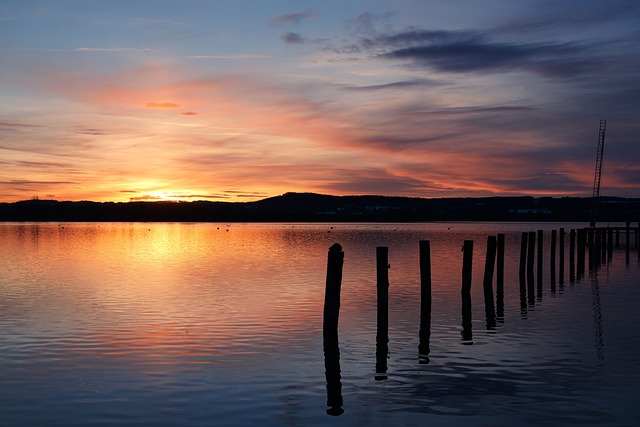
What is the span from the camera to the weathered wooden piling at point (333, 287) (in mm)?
17969

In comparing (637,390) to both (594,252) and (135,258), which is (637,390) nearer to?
(594,252)

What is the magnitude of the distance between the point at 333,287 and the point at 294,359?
2346 millimetres

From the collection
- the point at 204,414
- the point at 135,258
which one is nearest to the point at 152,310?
the point at 204,414

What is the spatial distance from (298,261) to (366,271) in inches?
422

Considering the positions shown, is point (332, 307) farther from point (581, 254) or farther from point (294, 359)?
point (581, 254)

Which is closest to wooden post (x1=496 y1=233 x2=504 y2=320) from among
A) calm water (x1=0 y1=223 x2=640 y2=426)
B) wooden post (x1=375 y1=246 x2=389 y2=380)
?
calm water (x1=0 y1=223 x2=640 y2=426)

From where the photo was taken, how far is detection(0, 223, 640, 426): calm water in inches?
485

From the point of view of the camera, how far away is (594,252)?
48781 millimetres

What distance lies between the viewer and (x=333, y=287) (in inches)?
716

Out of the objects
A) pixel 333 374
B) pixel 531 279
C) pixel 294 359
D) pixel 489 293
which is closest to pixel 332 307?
pixel 294 359

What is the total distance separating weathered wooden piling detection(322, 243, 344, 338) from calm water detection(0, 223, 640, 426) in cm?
65

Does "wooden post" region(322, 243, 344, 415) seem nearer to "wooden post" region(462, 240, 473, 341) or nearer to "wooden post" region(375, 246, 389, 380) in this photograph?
"wooden post" region(375, 246, 389, 380)

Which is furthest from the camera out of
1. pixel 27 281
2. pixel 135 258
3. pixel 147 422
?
pixel 135 258

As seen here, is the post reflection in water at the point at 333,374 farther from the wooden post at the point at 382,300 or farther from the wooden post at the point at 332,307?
the wooden post at the point at 382,300
